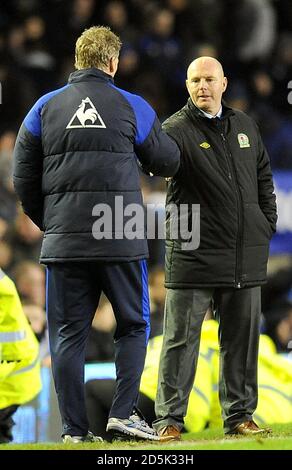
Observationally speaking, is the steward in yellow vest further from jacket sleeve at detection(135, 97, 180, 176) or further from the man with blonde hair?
jacket sleeve at detection(135, 97, 180, 176)

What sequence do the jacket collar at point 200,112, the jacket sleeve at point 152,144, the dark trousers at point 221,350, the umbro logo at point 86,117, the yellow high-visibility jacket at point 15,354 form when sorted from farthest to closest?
the yellow high-visibility jacket at point 15,354, the jacket collar at point 200,112, the dark trousers at point 221,350, the jacket sleeve at point 152,144, the umbro logo at point 86,117

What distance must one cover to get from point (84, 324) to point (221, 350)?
96 cm

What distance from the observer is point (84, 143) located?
563 cm

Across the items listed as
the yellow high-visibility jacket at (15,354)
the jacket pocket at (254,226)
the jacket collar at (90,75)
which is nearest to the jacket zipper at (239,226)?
the jacket pocket at (254,226)

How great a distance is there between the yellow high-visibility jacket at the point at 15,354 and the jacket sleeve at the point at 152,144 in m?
1.73

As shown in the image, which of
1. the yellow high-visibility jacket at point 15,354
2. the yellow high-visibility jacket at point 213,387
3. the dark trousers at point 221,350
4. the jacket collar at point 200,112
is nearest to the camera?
the dark trousers at point 221,350

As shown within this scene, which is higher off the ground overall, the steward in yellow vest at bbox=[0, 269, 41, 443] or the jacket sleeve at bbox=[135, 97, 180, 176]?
the jacket sleeve at bbox=[135, 97, 180, 176]

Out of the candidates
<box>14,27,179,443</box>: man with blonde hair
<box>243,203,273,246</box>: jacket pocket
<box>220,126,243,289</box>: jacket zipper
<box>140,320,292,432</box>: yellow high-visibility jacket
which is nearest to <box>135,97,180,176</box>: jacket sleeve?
<box>14,27,179,443</box>: man with blonde hair

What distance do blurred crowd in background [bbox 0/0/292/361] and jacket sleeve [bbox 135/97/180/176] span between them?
424cm

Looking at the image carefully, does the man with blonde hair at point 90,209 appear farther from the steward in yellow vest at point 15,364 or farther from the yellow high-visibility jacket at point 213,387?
the yellow high-visibility jacket at point 213,387

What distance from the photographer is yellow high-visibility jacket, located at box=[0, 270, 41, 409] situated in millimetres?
7273

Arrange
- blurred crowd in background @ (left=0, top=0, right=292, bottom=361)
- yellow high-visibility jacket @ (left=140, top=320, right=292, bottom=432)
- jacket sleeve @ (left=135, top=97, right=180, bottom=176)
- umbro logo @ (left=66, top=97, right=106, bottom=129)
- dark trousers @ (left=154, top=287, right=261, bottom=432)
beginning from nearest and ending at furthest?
umbro logo @ (left=66, top=97, right=106, bottom=129), jacket sleeve @ (left=135, top=97, right=180, bottom=176), dark trousers @ (left=154, top=287, right=261, bottom=432), yellow high-visibility jacket @ (left=140, top=320, right=292, bottom=432), blurred crowd in background @ (left=0, top=0, right=292, bottom=361)

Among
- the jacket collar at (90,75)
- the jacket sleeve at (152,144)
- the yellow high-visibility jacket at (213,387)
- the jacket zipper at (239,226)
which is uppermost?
the jacket collar at (90,75)

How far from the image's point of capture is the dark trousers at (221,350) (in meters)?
6.16
